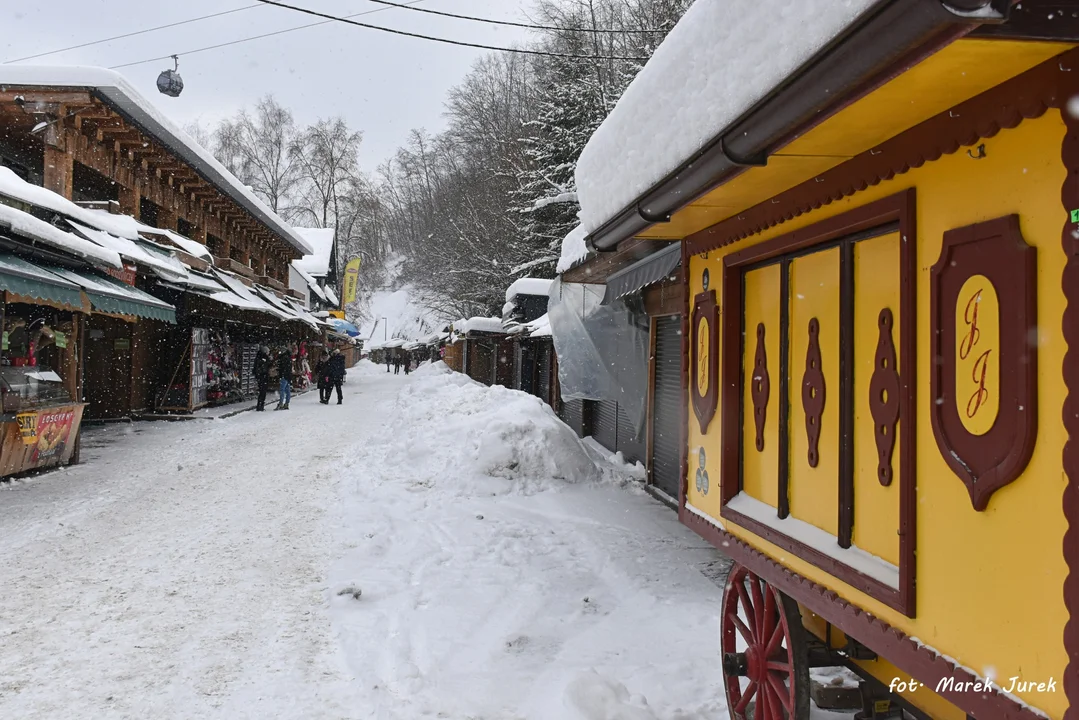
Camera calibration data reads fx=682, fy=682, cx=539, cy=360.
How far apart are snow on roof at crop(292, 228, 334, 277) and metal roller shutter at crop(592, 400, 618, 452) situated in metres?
34.6

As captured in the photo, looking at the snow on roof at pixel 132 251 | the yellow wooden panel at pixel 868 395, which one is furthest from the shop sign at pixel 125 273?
the yellow wooden panel at pixel 868 395

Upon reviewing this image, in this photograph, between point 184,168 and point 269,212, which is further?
point 269,212

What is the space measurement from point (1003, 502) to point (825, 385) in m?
Result: 0.93

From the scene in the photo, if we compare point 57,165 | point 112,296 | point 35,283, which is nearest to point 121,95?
point 57,165

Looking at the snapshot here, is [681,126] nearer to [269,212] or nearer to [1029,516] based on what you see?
[1029,516]

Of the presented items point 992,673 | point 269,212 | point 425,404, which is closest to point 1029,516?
point 992,673

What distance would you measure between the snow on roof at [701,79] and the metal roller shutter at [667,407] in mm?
4786

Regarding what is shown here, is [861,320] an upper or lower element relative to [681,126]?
lower

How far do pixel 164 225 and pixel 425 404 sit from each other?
35.1 feet

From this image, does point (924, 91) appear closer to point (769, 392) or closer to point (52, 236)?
point (769, 392)

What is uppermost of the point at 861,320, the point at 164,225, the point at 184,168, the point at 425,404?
the point at 184,168

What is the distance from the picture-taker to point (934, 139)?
1857 mm

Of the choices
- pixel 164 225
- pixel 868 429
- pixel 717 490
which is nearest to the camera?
pixel 868 429

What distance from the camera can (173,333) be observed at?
17.6 metres
